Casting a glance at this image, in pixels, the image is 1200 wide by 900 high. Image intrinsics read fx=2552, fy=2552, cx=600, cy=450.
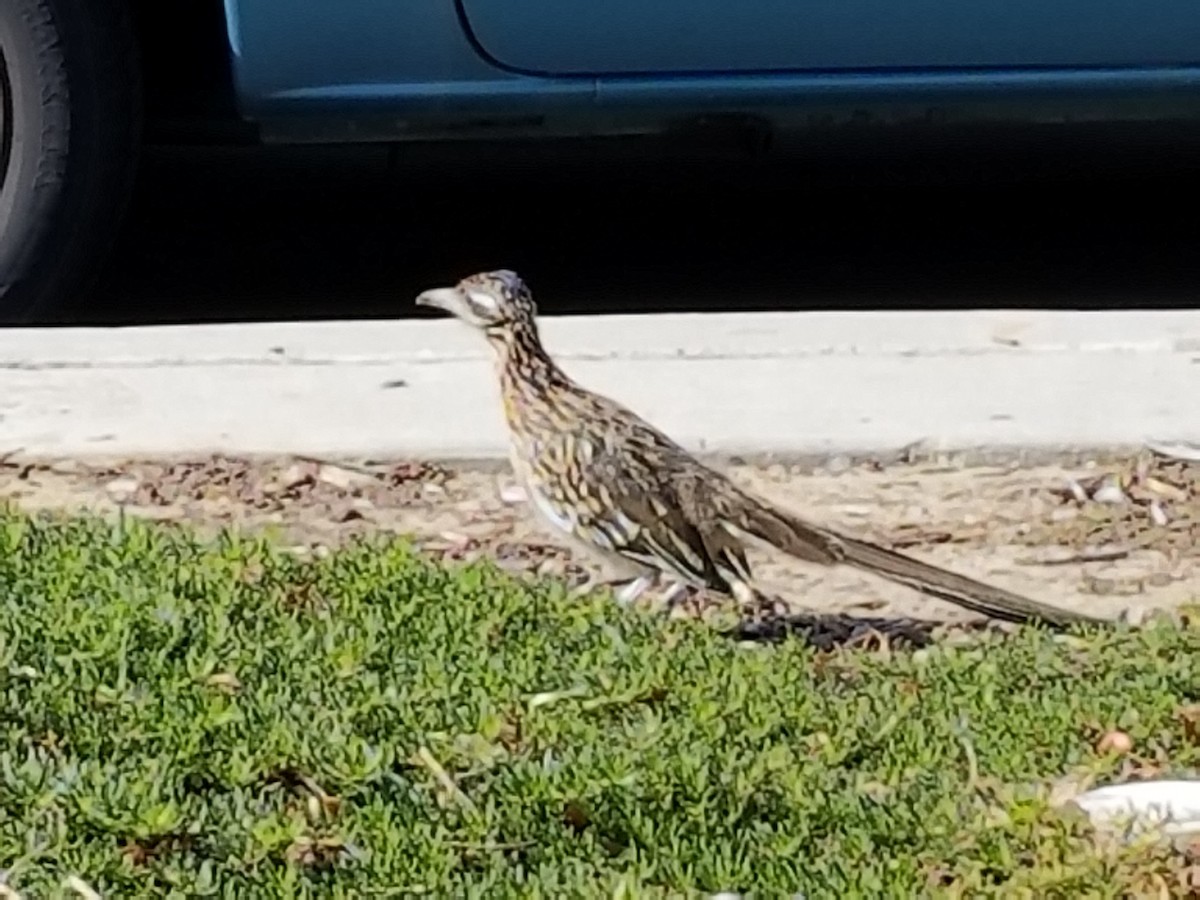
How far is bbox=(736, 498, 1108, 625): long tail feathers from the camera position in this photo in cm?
381

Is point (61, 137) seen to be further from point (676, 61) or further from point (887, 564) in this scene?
point (887, 564)

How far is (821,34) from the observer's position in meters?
5.19

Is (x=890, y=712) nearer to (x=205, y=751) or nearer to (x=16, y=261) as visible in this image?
(x=205, y=751)

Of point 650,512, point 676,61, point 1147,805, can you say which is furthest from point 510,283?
point 1147,805

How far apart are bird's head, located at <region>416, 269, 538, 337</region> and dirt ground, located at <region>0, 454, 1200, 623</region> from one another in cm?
37

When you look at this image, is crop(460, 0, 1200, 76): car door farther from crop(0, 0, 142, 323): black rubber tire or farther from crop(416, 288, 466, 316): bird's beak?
crop(416, 288, 466, 316): bird's beak

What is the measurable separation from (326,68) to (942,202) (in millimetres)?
3299

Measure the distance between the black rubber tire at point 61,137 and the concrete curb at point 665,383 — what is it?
0.52 ft

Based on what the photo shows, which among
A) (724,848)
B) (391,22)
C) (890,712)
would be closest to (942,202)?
(391,22)

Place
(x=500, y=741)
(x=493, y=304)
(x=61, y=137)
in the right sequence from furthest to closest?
(x=61, y=137) → (x=493, y=304) → (x=500, y=741)

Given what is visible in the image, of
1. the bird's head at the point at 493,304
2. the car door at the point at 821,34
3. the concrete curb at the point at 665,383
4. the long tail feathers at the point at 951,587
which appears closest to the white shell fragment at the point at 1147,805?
the long tail feathers at the point at 951,587

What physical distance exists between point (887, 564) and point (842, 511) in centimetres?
56

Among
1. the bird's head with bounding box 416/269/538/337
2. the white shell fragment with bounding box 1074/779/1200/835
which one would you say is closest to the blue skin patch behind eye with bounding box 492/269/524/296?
the bird's head with bounding box 416/269/538/337

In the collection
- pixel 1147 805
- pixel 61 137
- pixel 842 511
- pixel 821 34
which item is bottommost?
pixel 842 511
